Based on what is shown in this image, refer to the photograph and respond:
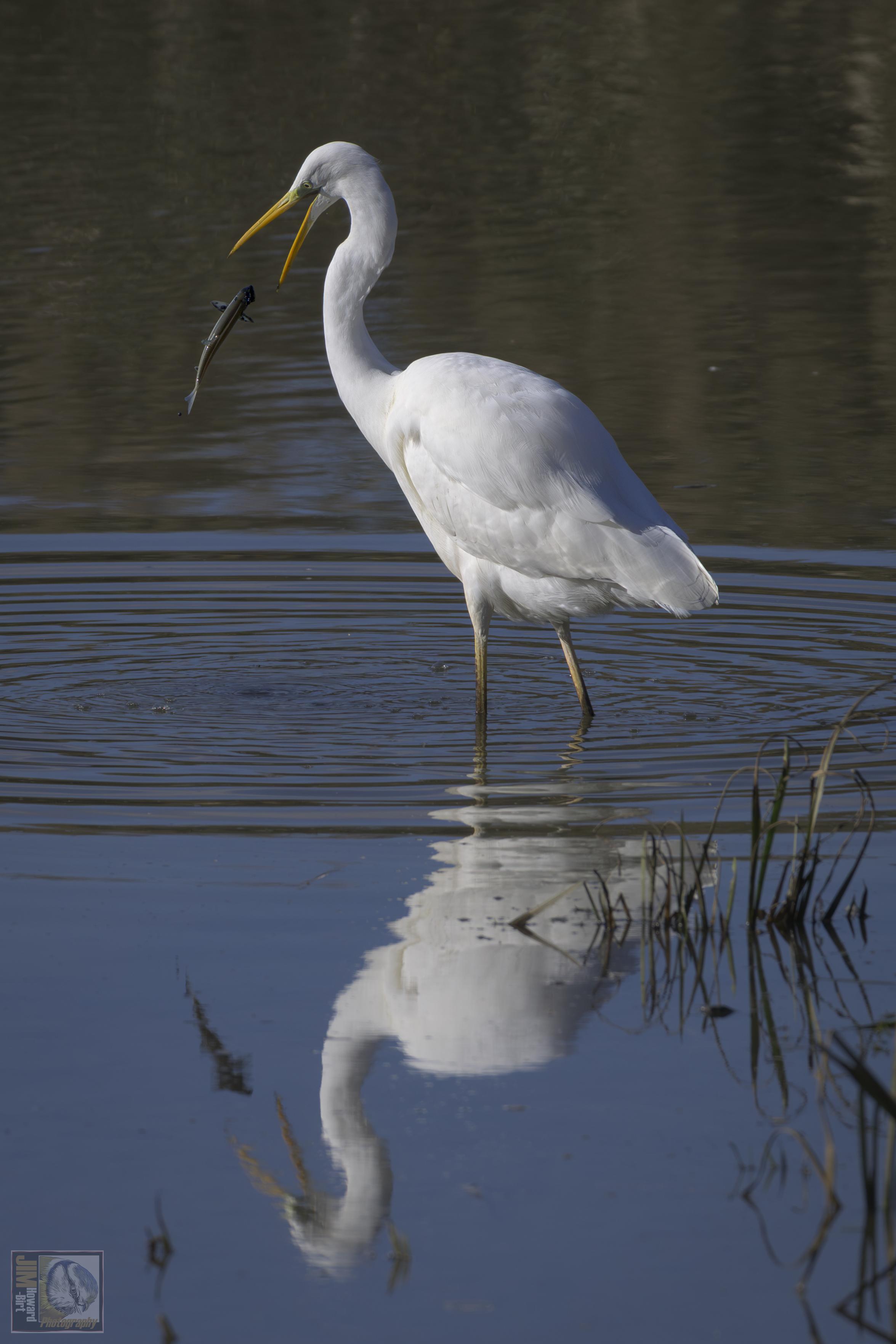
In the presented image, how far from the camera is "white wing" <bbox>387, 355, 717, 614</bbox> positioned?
779 cm

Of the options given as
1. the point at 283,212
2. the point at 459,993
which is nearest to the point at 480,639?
the point at 283,212

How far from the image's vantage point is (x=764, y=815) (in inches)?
261

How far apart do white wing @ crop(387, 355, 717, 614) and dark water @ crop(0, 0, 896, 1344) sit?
62 cm

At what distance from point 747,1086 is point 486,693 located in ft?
13.9

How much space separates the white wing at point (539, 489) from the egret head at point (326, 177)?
1038 millimetres

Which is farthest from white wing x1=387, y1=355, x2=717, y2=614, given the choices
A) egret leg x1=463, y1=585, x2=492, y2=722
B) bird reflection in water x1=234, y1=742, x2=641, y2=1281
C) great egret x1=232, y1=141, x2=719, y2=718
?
bird reflection in water x1=234, y1=742, x2=641, y2=1281

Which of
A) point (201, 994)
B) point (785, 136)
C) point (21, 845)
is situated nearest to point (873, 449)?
point (21, 845)

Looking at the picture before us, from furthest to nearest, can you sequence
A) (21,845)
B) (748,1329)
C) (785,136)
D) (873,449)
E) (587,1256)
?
(785,136)
(873,449)
(21,845)
(587,1256)
(748,1329)

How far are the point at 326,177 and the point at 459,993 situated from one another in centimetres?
505

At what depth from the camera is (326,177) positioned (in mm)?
8977

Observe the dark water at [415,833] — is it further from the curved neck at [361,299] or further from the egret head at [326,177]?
the egret head at [326,177]

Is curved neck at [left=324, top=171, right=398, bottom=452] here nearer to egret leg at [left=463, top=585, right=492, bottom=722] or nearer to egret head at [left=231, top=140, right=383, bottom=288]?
egret head at [left=231, top=140, right=383, bottom=288]

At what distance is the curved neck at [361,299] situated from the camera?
29.1 feet

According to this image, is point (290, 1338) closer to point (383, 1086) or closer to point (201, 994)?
point (383, 1086)
